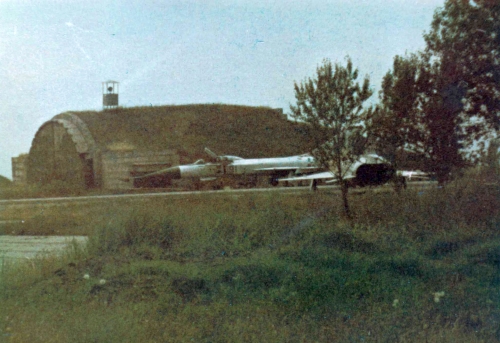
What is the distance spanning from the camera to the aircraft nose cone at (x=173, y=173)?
20312mm

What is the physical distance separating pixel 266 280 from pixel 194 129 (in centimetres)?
2252

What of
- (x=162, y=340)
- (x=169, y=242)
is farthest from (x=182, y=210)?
(x=162, y=340)

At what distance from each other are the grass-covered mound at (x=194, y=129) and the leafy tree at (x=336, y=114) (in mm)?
13696

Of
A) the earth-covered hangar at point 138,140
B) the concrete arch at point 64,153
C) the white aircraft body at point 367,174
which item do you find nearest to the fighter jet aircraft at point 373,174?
the white aircraft body at point 367,174

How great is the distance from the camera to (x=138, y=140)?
2709 cm

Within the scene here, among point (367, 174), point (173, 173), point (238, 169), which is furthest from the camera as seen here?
point (173, 173)

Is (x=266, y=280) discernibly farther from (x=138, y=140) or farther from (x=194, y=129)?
(x=194, y=129)

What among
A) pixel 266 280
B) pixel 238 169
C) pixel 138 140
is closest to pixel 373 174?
pixel 238 169

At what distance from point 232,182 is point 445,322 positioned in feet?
51.2

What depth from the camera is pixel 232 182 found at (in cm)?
2030

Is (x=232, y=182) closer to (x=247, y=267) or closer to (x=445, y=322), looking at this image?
(x=247, y=267)

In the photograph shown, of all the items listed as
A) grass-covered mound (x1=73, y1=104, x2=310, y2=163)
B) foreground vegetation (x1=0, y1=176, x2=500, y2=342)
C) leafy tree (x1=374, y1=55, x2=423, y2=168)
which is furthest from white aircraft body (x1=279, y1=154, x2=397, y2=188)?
grass-covered mound (x1=73, y1=104, x2=310, y2=163)

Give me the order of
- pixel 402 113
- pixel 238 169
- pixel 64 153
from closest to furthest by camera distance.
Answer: pixel 402 113 < pixel 238 169 < pixel 64 153

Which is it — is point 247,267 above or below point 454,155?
below
